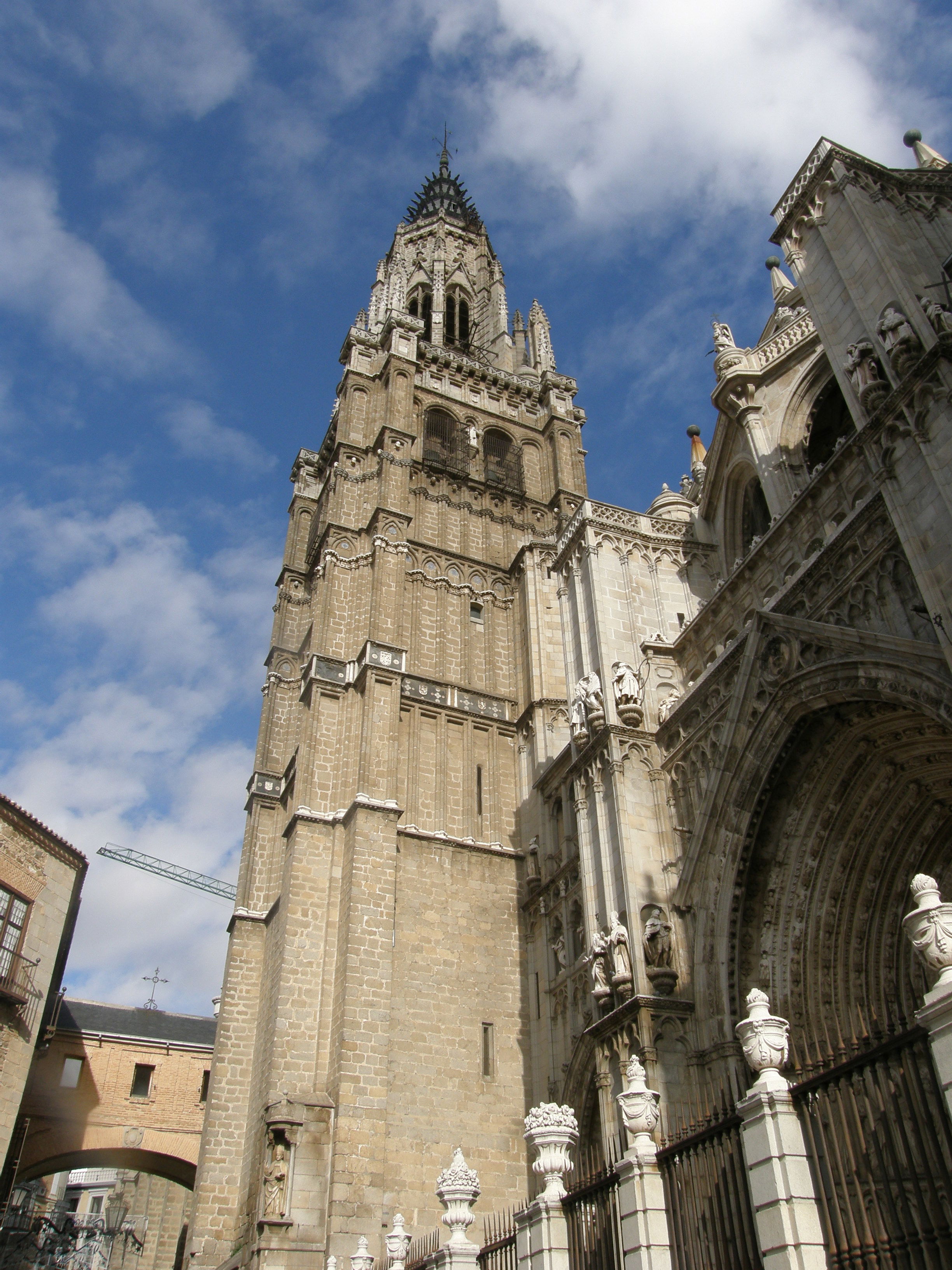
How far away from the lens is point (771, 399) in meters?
21.1

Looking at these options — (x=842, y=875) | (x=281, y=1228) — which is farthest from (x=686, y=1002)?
(x=281, y=1228)

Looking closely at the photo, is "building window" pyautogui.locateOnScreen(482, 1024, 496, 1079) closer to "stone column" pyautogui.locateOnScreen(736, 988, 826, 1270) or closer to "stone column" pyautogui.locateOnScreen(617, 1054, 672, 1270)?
"stone column" pyautogui.locateOnScreen(617, 1054, 672, 1270)

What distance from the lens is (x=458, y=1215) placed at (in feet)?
39.4

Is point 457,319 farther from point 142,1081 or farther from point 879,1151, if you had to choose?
point 879,1151

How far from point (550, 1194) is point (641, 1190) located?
1.82m

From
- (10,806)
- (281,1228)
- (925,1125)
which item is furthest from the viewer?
(10,806)

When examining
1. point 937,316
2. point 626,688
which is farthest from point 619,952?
point 937,316

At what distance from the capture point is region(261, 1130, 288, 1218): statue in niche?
55.6ft

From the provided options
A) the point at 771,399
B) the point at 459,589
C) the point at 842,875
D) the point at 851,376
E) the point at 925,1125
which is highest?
the point at 459,589

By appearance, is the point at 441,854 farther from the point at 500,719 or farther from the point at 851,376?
the point at 851,376

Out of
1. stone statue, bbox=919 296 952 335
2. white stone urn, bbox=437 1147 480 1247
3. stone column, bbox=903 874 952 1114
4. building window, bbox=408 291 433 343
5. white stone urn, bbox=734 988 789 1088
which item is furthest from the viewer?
building window, bbox=408 291 433 343

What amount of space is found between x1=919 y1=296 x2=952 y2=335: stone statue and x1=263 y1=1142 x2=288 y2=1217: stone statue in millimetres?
16290

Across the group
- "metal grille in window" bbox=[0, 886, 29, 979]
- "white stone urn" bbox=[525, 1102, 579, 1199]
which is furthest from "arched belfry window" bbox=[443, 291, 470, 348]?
"white stone urn" bbox=[525, 1102, 579, 1199]

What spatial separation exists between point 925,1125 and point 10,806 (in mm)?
22999
